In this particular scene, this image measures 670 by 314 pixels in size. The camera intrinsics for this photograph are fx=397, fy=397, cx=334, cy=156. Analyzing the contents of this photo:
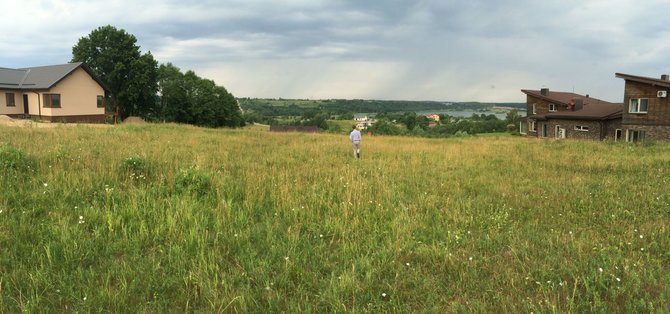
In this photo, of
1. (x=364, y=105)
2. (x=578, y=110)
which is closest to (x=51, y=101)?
(x=578, y=110)

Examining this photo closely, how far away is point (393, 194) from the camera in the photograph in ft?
25.3

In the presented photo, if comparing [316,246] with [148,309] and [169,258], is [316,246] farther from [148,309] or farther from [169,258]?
[148,309]

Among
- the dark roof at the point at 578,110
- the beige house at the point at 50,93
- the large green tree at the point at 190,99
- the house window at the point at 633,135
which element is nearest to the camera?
the house window at the point at 633,135

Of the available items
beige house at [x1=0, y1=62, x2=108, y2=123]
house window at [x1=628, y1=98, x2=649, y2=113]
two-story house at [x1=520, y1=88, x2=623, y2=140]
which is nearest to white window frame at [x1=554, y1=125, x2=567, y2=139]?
two-story house at [x1=520, y1=88, x2=623, y2=140]

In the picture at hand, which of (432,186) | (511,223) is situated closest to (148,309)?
(511,223)

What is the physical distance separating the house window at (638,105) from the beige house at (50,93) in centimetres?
4789

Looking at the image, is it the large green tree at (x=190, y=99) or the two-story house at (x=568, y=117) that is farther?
the large green tree at (x=190, y=99)

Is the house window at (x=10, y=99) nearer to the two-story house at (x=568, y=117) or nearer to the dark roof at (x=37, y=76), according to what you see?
the dark roof at (x=37, y=76)

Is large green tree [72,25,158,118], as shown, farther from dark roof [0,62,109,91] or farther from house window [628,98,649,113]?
house window [628,98,649,113]

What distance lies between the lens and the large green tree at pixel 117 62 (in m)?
48.3

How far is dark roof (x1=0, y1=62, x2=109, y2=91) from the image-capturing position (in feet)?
115

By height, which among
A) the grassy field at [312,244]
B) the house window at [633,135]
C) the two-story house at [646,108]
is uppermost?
the two-story house at [646,108]

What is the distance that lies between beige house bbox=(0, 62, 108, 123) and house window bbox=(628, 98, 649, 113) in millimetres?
47890

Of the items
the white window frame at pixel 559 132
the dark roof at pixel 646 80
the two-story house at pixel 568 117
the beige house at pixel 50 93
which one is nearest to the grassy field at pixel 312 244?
the dark roof at pixel 646 80
